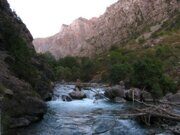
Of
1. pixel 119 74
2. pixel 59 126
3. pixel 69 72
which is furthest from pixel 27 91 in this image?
pixel 69 72

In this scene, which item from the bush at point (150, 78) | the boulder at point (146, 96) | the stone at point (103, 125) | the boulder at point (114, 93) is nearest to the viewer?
the stone at point (103, 125)

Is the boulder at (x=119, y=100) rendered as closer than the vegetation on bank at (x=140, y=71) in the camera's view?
Yes

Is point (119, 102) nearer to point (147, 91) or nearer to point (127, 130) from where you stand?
point (147, 91)

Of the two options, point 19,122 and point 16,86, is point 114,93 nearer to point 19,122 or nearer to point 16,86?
point 16,86

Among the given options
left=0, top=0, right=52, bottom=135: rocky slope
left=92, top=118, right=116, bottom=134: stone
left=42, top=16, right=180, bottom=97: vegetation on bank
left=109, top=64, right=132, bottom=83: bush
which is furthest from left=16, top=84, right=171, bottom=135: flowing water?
left=109, top=64, right=132, bottom=83: bush

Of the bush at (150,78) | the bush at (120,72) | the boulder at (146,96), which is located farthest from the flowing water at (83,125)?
the bush at (120,72)

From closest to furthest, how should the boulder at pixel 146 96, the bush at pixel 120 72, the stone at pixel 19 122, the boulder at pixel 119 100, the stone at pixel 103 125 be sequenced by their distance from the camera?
1. the stone at pixel 103 125
2. the stone at pixel 19 122
3. the boulder at pixel 119 100
4. the boulder at pixel 146 96
5. the bush at pixel 120 72

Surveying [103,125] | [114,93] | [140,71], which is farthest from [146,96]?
[103,125]

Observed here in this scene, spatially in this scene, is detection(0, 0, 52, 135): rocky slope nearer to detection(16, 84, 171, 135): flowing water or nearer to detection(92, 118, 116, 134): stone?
detection(16, 84, 171, 135): flowing water

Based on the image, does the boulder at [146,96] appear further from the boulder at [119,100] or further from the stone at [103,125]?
the stone at [103,125]

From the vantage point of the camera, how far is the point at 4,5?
255 feet

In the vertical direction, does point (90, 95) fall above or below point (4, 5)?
below

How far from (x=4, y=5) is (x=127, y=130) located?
48306 mm

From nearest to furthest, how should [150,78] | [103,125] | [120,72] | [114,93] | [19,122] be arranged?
[19,122] < [103,125] < [114,93] < [150,78] < [120,72]
